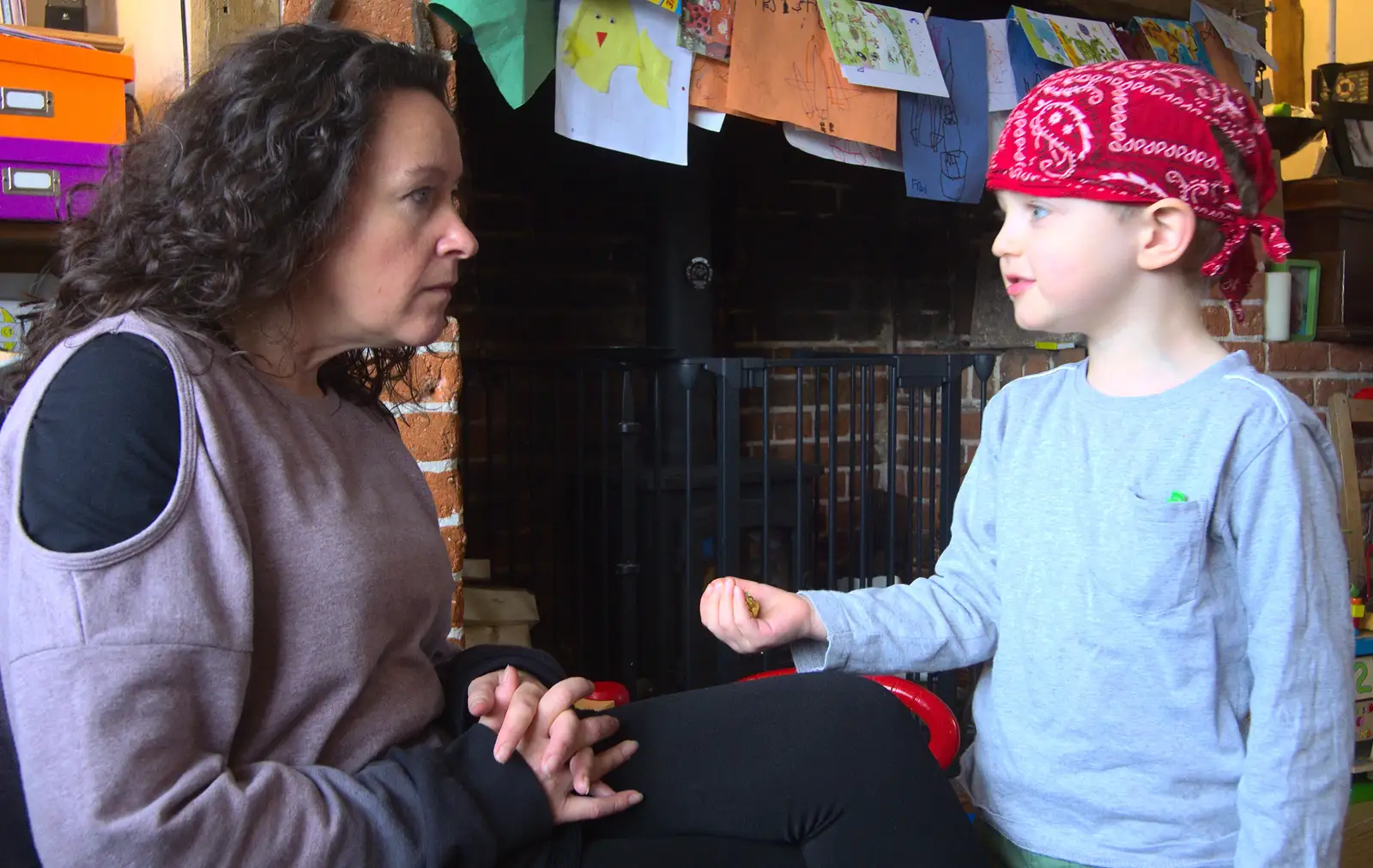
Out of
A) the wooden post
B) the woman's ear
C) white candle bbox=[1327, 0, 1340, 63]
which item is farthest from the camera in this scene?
white candle bbox=[1327, 0, 1340, 63]

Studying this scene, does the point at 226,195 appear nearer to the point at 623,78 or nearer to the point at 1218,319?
the point at 623,78

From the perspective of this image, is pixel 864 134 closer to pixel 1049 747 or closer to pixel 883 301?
pixel 883 301

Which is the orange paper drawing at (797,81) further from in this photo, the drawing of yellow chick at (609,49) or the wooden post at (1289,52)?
the wooden post at (1289,52)

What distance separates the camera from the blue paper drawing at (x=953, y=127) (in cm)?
196

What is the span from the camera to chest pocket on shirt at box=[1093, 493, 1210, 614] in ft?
2.61

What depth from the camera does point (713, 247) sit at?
8.27 ft

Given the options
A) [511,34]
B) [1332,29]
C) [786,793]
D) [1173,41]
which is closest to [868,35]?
[511,34]

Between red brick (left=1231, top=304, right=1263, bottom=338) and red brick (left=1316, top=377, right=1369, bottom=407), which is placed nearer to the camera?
red brick (left=1231, top=304, right=1263, bottom=338)

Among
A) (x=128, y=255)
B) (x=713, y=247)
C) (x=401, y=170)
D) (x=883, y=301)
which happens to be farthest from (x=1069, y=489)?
(x=883, y=301)

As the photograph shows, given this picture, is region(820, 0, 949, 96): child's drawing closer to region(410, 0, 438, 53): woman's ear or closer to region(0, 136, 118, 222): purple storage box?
region(410, 0, 438, 53): woman's ear

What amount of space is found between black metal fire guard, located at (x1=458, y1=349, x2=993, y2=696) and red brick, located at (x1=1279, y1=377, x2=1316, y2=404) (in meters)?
0.74

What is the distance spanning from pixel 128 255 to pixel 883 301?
7.25 ft

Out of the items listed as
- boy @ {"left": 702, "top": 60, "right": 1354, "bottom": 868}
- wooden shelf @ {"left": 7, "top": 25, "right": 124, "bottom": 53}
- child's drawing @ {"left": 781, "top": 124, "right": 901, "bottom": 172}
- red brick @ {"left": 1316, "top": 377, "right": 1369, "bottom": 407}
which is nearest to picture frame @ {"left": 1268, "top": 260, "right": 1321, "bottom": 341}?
red brick @ {"left": 1316, "top": 377, "right": 1369, "bottom": 407}

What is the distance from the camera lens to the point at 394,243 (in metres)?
0.87
